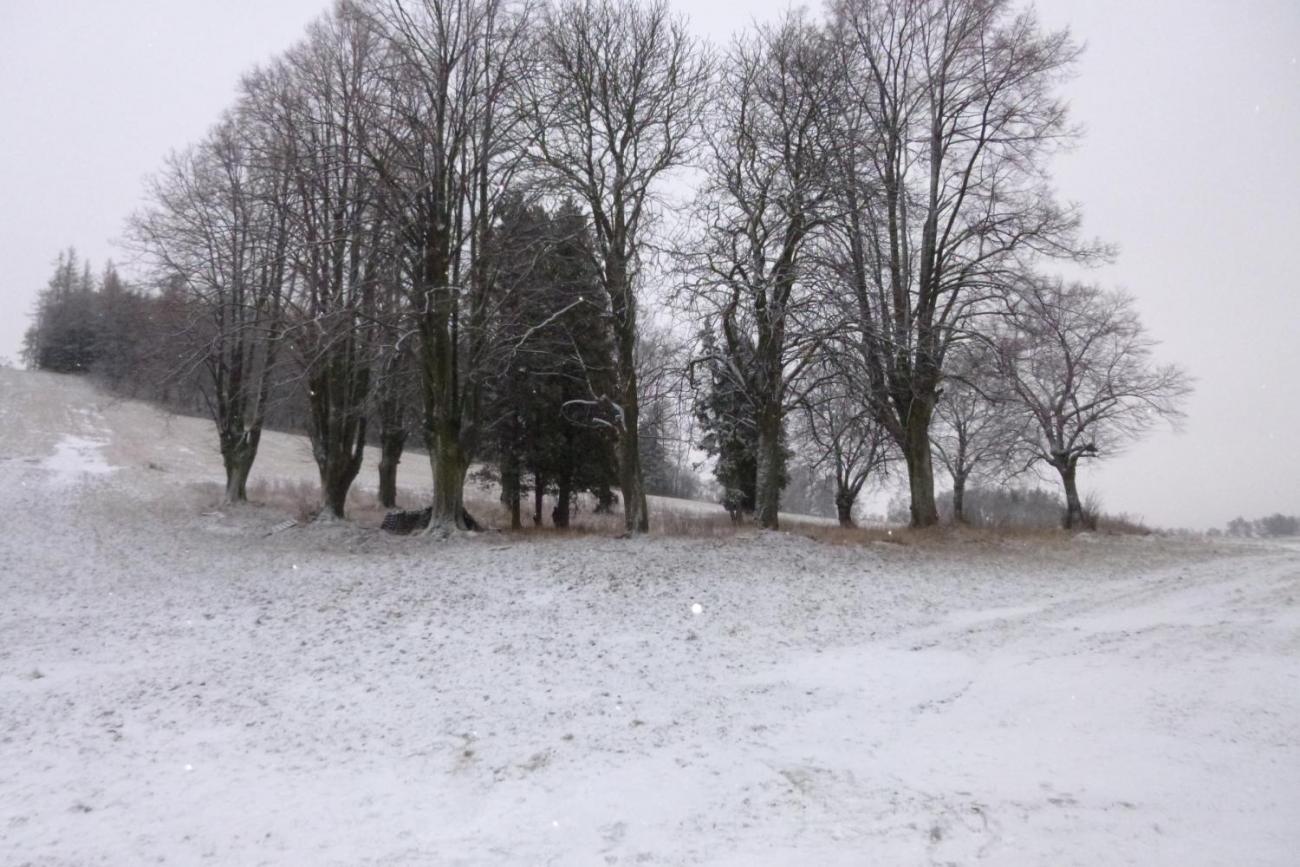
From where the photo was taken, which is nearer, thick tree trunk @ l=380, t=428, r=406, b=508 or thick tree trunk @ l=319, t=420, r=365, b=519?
thick tree trunk @ l=319, t=420, r=365, b=519

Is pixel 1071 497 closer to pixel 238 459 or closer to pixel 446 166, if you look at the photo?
pixel 446 166

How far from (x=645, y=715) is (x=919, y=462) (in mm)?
15289

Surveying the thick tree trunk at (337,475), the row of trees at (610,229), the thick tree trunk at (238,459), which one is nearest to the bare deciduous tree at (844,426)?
the row of trees at (610,229)

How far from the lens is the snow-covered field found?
14.0 ft

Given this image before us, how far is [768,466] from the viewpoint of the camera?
17062mm

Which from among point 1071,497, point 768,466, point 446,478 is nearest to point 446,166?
point 446,478

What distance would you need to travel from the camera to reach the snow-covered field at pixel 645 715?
4.26 metres

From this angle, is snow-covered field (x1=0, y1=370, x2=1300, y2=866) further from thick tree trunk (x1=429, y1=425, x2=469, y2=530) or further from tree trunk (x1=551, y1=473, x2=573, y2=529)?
tree trunk (x1=551, y1=473, x2=573, y2=529)

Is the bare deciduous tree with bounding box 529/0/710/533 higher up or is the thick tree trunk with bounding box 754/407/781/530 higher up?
the bare deciduous tree with bounding box 529/0/710/533

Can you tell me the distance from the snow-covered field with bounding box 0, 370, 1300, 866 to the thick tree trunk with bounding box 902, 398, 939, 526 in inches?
282

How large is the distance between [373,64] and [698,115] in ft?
23.4

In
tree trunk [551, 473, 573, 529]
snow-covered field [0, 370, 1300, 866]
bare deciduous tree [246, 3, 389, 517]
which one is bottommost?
snow-covered field [0, 370, 1300, 866]

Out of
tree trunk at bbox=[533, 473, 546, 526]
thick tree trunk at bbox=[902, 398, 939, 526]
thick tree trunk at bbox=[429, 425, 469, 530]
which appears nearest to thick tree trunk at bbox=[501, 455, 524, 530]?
tree trunk at bbox=[533, 473, 546, 526]

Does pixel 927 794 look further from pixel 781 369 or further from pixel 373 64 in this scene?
pixel 373 64
